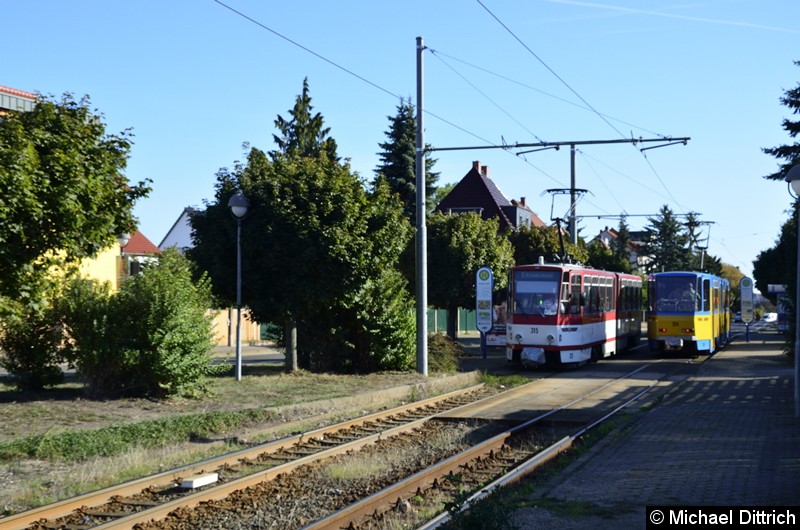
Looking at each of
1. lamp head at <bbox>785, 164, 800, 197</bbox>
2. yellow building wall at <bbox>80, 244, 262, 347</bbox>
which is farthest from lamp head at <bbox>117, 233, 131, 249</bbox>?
lamp head at <bbox>785, 164, 800, 197</bbox>

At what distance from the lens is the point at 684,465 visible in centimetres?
1128

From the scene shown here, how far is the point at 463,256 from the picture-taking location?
34.7m

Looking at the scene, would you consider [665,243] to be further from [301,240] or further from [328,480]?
[328,480]

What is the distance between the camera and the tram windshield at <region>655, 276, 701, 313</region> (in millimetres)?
33594

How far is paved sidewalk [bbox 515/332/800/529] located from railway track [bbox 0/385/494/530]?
11.6 feet

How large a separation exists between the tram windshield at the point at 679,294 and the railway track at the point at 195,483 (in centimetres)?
2001

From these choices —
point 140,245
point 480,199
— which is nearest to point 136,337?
point 140,245

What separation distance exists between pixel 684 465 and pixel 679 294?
23385 millimetres

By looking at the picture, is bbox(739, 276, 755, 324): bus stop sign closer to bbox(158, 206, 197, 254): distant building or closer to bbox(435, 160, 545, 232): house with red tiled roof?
bbox(435, 160, 545, 232): house with red tiled roof

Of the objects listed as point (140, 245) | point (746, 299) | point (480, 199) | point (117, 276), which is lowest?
point (746, 299)

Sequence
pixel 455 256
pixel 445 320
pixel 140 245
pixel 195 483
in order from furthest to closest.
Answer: pixel 445 320, pixel 140 245, pixel 455 256, pixel 195 483

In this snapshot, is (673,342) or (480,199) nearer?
(673,342)

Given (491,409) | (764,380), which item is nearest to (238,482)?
(491,409)

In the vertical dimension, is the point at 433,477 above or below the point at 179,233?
below
